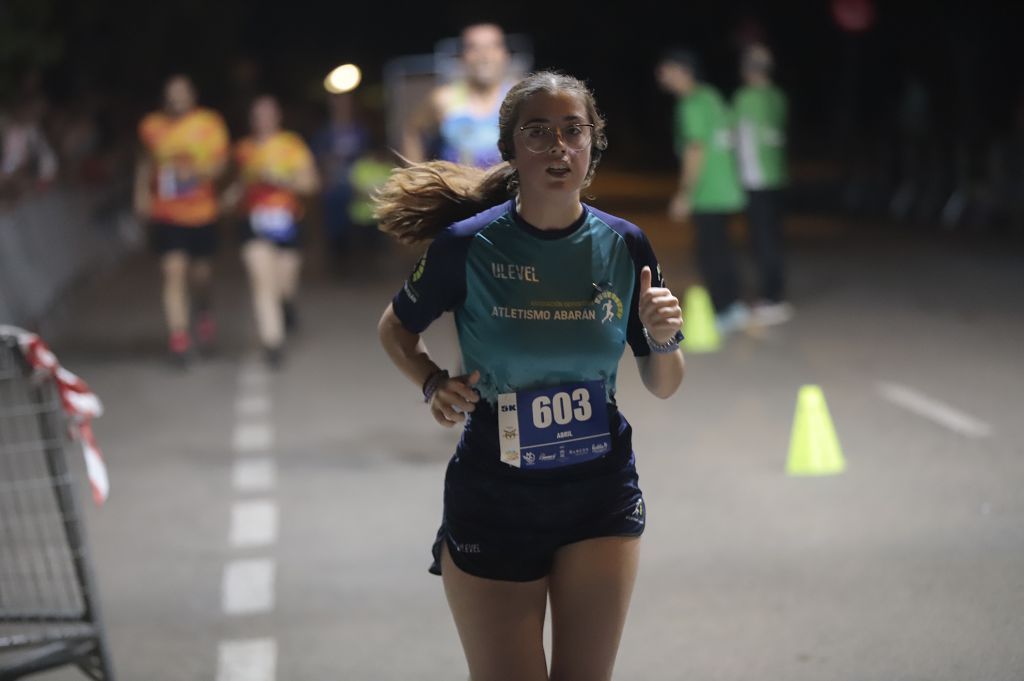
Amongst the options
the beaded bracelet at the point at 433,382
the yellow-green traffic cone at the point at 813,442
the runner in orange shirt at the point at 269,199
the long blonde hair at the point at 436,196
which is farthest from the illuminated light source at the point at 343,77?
the beaded bracelet at the point at 433,382

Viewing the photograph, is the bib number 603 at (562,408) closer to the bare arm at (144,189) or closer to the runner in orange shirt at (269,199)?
the runner in orange shirt at (269,199)

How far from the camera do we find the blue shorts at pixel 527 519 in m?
3.92

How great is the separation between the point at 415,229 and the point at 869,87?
167ft

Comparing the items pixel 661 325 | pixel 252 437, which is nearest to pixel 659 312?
pixel 661 325

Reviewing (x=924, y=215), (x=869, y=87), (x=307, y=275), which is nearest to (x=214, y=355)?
(x=307, y=275)

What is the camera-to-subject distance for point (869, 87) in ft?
174

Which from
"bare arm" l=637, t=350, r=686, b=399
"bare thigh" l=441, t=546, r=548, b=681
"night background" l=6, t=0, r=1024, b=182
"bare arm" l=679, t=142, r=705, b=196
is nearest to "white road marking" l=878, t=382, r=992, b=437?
"bare arm" l=679, t=142, r=705, b=196

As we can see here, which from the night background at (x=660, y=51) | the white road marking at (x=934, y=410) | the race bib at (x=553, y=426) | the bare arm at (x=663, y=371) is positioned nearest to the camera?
the race bib at (x=553, y=426)

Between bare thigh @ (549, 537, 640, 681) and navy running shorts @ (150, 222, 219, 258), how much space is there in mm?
9174

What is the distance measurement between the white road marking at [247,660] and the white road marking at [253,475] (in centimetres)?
259

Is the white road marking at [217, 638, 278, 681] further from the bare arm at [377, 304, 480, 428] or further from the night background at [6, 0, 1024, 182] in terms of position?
the night background at [6, 0, 1024, 182]

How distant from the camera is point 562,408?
3951mm

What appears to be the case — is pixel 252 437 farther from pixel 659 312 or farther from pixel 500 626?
pixel 659 312

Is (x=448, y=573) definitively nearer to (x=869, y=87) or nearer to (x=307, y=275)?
(x=307, y=275)
